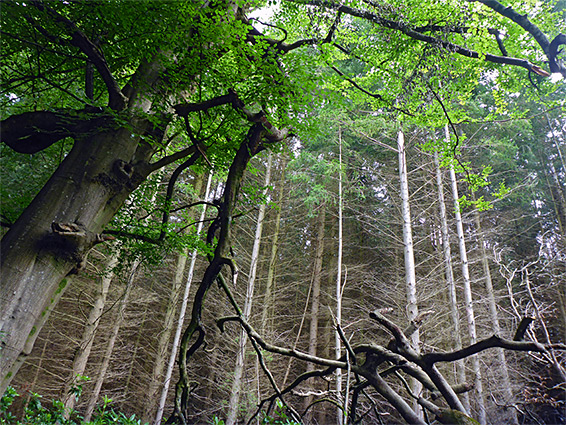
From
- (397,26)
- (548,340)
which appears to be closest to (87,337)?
(548,340)

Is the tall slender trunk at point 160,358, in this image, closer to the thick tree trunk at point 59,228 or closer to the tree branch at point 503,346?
the thick tree trunk at point 59,228

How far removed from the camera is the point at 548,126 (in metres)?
13.3

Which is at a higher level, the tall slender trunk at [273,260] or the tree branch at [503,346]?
the tall slender trunk at [273,260]

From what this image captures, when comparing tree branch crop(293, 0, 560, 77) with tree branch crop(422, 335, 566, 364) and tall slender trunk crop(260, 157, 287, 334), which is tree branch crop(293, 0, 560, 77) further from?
tall slender trunk crop(260, 157, 287, 334)

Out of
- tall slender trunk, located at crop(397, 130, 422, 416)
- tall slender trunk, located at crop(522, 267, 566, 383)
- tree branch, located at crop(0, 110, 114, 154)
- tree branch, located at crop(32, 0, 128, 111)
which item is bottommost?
tall slender trunk, located at crop(522, 267, 566, 383)

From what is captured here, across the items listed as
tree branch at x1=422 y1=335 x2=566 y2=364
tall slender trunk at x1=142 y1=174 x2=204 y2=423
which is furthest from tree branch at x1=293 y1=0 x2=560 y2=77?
tall slender trunk at x1=142 y1=174 x2=204 y2=423

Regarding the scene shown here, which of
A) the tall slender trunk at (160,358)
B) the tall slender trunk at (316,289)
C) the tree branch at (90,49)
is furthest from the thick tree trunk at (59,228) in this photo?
the tall slender trunk at (316,289)

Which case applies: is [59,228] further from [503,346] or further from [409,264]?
[409,264]

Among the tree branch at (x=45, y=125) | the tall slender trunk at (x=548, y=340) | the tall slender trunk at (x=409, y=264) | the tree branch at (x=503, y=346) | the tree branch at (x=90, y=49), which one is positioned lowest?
the tree branch at (x=503, y=346)

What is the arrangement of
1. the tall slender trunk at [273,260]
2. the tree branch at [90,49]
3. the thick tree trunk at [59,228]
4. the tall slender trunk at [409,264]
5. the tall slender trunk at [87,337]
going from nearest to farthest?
1. the thick tree trunk at [59,228]
2. the tree branch at [90,49]
3. the tall slender trunk at [87,337]
4. the tall slender trunk at [409,264]
5. the tall slender trunk at [273,260]

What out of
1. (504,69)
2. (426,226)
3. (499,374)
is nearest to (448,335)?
(499,374)

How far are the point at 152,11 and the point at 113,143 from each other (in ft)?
3.26

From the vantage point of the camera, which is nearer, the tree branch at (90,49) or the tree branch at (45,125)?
the tree branch at (90,49)

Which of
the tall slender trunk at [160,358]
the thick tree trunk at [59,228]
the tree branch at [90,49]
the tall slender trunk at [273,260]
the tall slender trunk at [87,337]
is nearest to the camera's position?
the thick tree trunk at [59,228]
